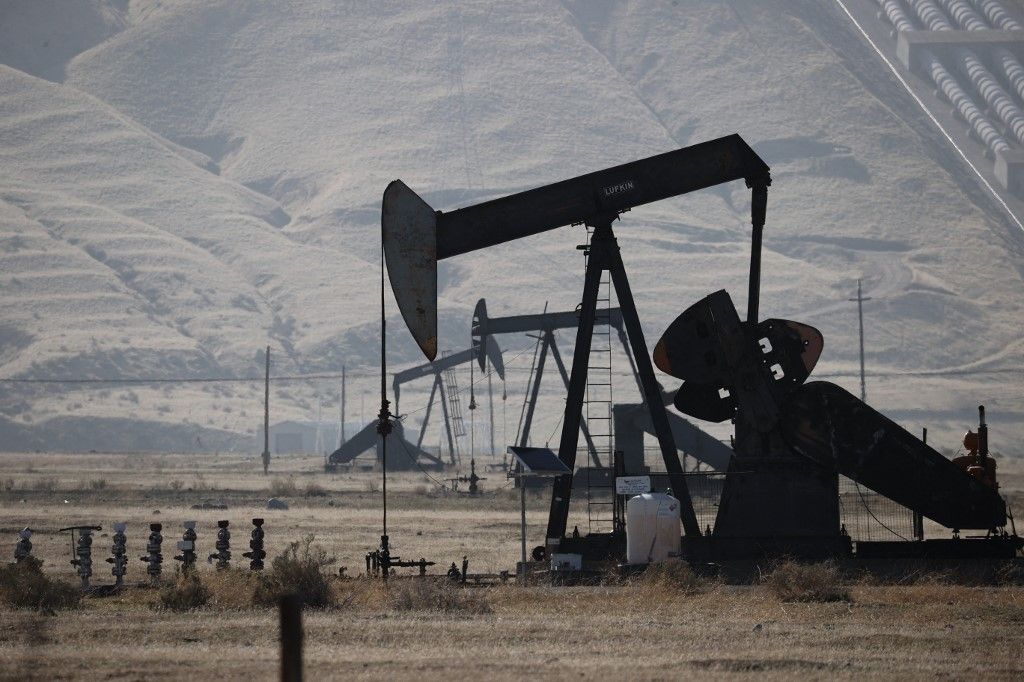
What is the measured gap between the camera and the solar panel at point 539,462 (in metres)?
17.2

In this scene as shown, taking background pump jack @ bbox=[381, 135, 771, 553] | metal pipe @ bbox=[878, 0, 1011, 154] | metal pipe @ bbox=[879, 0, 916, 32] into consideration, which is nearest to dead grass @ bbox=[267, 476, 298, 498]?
background pump jack @ bbox=[381, 135, 771, 553]

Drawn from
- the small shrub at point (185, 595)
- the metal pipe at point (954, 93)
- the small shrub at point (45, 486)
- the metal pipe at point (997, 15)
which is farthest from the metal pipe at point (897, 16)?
the small shrub at point (185, 595)

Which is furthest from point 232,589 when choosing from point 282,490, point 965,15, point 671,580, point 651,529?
point 965,15

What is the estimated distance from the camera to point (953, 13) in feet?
538

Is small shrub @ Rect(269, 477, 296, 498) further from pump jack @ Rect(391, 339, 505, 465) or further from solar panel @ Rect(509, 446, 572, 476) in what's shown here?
solar panel @ Rect(509, 446, 572, 476)

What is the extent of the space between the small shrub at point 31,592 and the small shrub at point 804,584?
6.16 meters

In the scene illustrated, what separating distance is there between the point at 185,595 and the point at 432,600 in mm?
2137

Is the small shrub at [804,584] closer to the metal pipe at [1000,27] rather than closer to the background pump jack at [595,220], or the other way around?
the background pump jack at [595,220]

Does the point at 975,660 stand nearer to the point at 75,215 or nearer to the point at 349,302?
the point at 349,302

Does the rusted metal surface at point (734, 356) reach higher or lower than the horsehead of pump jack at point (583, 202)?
lower

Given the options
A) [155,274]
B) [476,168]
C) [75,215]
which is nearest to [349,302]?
[155,274]

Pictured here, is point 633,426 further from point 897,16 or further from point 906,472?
point 897,16

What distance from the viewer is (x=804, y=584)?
15.1 m

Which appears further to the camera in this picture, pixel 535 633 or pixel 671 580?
pixel 671 580
